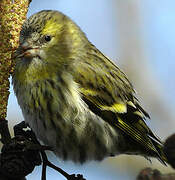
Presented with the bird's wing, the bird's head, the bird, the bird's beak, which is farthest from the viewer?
the bird's wing

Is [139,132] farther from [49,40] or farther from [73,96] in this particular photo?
[49,40]

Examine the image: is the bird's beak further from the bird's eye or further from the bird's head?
the bird's eye

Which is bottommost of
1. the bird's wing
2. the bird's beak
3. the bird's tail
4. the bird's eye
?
the bird's tail

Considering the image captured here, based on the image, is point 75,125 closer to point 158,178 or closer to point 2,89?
point 2,89

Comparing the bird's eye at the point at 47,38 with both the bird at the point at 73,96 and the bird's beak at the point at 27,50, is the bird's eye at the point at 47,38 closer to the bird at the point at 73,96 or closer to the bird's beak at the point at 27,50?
the bird at the point at 73,96

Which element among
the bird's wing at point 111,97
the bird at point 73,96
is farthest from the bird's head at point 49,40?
the bird's wing at point 111,97

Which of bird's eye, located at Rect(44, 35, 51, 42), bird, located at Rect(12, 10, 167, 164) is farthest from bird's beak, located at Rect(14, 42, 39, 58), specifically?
bird's eye, located at Rect(44, 35, 51, 42)

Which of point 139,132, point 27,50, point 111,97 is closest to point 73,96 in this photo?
point 111,97
